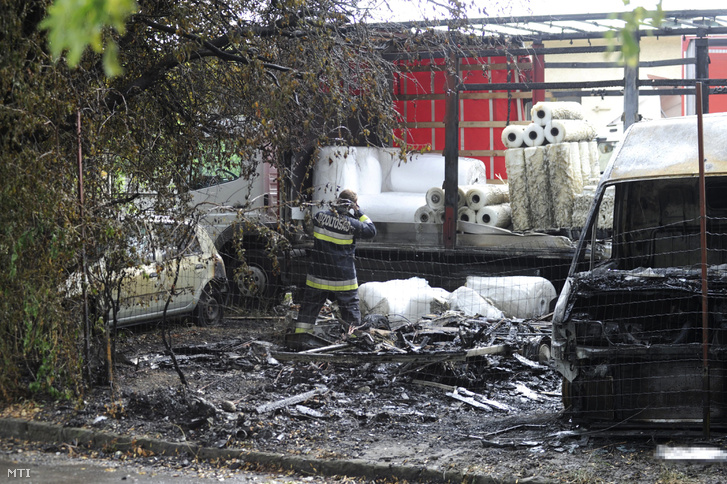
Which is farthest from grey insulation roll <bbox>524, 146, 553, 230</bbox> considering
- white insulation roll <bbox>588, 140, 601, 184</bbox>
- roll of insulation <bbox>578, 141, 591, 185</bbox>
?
white insulation roll <bbox>588, 140, 601, 184</bbox>

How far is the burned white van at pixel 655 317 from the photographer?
16.8 ft

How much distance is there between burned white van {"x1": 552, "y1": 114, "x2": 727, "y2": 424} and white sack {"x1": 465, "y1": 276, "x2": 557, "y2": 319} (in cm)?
366

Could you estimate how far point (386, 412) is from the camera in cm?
626

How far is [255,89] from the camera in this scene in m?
7.75

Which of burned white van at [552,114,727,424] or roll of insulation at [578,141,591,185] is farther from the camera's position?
roll of insulation at [578,141,591,185]

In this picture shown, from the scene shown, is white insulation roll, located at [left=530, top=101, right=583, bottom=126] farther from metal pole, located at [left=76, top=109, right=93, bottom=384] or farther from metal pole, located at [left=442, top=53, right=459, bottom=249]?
metal pole, located at [left=76, top=109, right=93, bottom=384]

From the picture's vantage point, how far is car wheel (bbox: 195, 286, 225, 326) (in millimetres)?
10844

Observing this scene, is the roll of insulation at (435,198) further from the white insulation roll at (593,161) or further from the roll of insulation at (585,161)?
the white insulation roll at (593,161)

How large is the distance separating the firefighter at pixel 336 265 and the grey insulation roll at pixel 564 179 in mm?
2738

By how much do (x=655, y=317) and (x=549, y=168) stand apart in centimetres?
490

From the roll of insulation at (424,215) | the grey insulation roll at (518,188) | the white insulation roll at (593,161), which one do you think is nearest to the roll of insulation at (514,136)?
the grey insulation roll at (518,188)

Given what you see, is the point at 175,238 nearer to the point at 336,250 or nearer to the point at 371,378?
the point at 371,378

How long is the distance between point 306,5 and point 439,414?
13.0ft

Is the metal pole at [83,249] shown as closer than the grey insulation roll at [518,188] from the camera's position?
Yes
